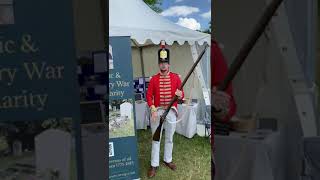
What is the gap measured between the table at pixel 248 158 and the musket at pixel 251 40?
160 mm

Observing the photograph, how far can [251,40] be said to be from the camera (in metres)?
1.10

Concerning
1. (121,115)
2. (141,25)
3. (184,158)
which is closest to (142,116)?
(184,158)

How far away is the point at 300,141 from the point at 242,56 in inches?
10.9

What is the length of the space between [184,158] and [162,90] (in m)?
1.10

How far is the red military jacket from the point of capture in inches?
171

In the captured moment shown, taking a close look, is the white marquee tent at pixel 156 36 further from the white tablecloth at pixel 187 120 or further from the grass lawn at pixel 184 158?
the grass lawn at pixel 184 158

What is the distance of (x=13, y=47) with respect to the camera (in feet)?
3.19

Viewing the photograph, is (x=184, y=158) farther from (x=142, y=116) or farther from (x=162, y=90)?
(x=142, y=116)

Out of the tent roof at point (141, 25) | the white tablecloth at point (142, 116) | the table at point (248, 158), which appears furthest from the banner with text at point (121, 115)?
the white tablecloth at point (142, 116)

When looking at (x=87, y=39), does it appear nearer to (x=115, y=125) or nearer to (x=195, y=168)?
(x=115, y=125)

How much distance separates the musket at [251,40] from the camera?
1.09 m

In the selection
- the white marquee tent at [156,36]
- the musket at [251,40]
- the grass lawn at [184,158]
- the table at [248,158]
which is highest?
the white marquee tent at [156,36]

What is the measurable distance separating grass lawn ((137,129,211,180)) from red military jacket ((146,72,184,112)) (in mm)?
728

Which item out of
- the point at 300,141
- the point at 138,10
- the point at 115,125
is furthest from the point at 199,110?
the point at 300,141
